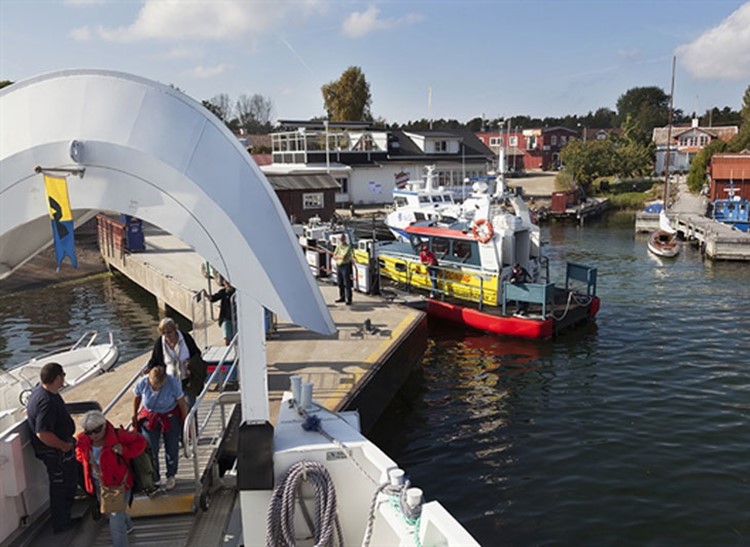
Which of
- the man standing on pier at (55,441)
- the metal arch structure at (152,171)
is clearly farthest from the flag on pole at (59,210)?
the man standing on pier at (55,441)

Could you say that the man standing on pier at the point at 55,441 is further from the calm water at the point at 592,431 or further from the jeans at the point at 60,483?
the calm water at the point at 592,431

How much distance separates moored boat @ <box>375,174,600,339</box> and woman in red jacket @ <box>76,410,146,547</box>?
508 inches

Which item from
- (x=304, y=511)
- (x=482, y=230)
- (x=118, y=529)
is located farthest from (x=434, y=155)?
(x=118, y=529)

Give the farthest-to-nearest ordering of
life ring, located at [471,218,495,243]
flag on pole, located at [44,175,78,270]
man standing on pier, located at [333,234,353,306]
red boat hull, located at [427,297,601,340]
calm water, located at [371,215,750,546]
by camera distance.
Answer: life ring, located at [471,218,495,243] → red boat hull, located at [427,297,601,340] → man standing on pier, located at [333,234,353,306] → calm water, located at [371,215,750,546] → flag on pole, located at [44,175,78,270]

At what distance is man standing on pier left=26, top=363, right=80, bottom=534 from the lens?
5.61 metres

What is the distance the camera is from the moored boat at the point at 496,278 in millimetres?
16891

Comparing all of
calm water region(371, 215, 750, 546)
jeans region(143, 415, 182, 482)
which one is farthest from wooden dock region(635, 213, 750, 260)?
jeans region(143, 415, 182, 482)

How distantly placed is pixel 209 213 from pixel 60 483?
3057mm

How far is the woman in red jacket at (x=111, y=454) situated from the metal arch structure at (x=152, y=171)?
1.43 m

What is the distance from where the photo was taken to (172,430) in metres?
6.32

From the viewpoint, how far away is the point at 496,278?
17.9m

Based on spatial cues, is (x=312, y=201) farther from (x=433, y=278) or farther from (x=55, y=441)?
(x=55, y=441)

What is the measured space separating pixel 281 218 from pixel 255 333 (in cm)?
110

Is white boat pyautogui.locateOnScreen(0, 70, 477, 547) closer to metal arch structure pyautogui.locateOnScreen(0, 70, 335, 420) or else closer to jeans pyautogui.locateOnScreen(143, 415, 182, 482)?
metal arch structure pyautogui.locateOnScreen(0, 70, 335, 420)
